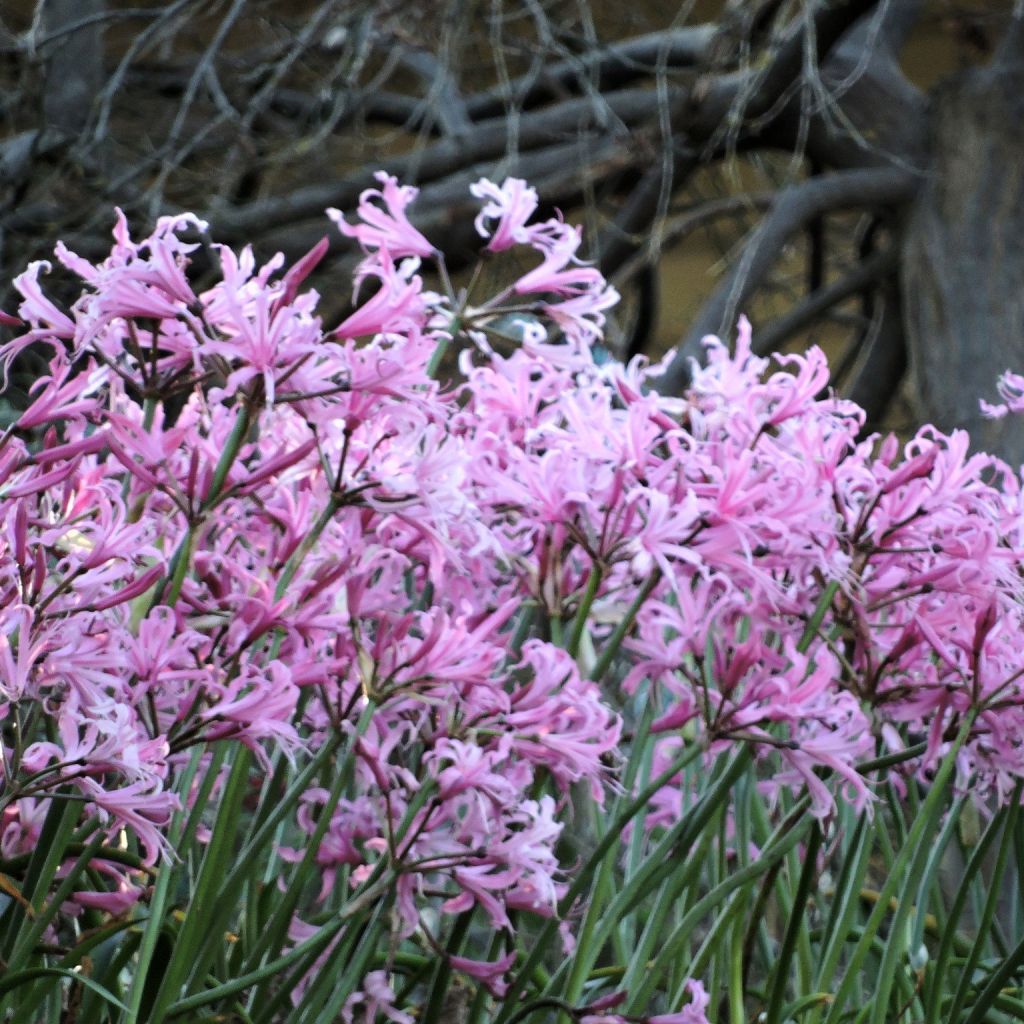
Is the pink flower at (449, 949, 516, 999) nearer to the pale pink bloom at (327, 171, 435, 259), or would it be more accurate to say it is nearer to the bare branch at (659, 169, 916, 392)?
the pale pink bloom at (327, 171, 435, 259)

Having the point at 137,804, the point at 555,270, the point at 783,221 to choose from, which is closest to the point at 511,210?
the point at 555,270

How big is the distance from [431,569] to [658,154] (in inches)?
70.7

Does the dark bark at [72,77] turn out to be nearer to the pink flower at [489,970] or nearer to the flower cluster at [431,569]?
the flower cluster at [431,569]

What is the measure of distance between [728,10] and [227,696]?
1795 millimetres

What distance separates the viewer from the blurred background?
6.81 ft

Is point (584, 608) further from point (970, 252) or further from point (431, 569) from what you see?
point (970, 252)

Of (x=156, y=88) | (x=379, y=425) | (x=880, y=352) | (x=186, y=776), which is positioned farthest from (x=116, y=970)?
(x=156, y=88)

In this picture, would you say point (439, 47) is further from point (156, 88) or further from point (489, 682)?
point (489, 682)

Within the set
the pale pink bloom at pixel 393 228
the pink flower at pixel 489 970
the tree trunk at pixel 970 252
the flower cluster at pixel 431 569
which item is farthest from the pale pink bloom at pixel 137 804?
the tree trunk at pixel 970 252

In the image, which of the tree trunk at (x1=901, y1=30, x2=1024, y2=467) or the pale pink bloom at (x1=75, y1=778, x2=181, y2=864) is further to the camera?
the tree trunk at (x1=901, y1=30, x2=1024, y2=467)

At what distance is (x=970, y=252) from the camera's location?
218cm

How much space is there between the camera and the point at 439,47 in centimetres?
219

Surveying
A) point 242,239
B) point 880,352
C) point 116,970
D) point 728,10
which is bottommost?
point 116,970

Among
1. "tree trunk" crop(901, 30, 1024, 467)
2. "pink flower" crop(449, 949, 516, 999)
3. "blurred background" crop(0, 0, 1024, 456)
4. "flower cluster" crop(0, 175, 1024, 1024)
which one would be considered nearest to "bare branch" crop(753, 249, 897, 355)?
"blurred background" crop(0, 0, 1024, 456)
